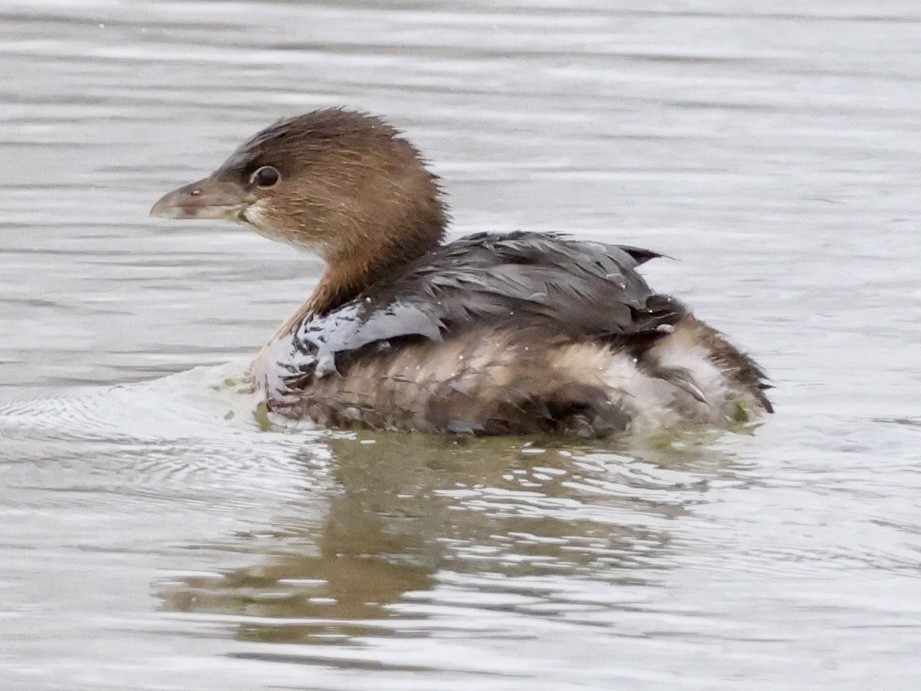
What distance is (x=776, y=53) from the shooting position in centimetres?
1309

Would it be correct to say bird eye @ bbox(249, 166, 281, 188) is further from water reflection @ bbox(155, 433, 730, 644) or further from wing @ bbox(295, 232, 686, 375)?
water reflection @ bbox(155, 433, 730, 644)

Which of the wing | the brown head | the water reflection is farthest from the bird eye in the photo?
the water reflection

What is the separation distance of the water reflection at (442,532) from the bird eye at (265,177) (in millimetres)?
1158

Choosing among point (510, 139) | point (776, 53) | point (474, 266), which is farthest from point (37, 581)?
point (776, 53)

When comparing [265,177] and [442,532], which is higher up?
[265,177]

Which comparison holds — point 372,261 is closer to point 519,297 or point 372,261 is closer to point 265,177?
point 265,177

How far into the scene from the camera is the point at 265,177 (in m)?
7.59

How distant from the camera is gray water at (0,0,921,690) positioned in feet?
16.4

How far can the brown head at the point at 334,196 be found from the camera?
7391 millimetres

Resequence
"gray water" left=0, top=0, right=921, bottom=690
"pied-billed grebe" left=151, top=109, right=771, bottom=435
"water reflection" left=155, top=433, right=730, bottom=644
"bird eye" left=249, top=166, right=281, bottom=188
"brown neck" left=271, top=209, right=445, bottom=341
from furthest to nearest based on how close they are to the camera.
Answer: "bird eye" left=249, top=166, right=281, bottom=188 → "brown neck" left=271, top=209, right=445, bottom=341 → "pied-billed grebe" left=151, top=109, right=771, bottom=435 → "water reflection" left=155, top=433, right=730, bottom=644 → "gray water" left=0, top=0, right=921, bottom=690

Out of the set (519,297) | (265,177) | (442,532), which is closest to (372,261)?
(265,177)

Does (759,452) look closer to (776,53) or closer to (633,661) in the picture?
(633,661)

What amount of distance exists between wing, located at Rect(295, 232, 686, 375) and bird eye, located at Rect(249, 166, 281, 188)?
31.4 inches

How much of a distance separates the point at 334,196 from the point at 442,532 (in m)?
1.94
